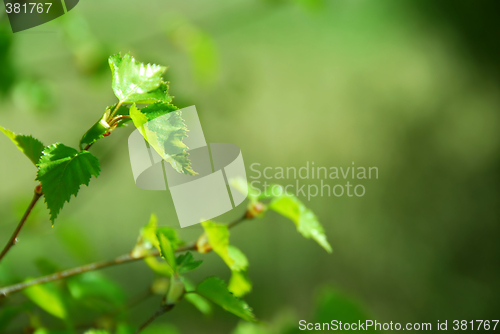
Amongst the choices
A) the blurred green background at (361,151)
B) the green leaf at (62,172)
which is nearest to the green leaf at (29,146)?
the green leaf at (62,172)

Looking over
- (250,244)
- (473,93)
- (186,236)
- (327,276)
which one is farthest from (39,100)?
(473,93)

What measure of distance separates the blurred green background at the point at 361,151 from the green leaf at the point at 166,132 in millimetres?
1119

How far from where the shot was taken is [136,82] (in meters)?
0.19

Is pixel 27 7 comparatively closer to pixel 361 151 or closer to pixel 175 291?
pixel 175 291

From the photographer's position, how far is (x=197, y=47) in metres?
0.58

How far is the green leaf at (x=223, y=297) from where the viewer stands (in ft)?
0.65

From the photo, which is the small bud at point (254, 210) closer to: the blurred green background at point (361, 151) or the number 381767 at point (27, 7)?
the number 381767 at point (27, 7)

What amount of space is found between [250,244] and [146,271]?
476 millimetres

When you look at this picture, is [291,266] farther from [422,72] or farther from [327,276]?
[422,72]

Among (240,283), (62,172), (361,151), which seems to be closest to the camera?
(62,172)

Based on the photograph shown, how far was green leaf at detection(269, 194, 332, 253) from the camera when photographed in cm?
25

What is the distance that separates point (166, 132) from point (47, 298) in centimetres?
17

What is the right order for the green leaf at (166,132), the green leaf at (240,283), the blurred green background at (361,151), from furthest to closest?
1. the blurred green background at (361,151)
2. the green leaf at (240,283)
3. the green leaf at (166,132)

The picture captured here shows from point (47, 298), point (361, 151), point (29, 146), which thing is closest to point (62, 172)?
point (29, 146)
